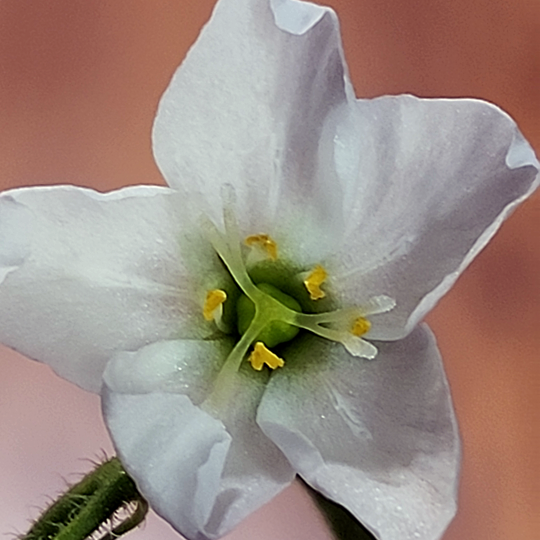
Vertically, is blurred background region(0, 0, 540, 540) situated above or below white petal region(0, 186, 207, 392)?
below

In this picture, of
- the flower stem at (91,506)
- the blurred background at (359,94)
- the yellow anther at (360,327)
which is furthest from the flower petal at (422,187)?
the blurred background at (359,94)

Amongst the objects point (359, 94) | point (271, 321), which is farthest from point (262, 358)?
point (359, 94)

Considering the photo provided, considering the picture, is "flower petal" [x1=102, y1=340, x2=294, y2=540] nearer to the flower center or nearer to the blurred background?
the flower center

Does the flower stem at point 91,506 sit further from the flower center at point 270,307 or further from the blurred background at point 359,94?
the blurred background at point 359,94

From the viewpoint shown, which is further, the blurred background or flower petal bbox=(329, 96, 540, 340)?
the blurred background

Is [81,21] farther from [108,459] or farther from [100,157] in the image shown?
[108,459]

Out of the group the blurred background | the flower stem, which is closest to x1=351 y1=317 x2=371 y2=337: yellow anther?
the flower stem
